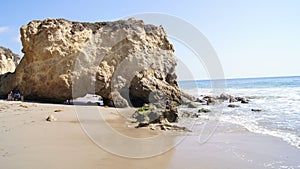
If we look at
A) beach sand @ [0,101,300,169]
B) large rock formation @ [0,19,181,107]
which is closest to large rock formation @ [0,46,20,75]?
large rock formation @ [0,19,181,107]

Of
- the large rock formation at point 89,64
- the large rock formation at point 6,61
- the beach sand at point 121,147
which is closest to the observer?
the beach sand at point 121,147

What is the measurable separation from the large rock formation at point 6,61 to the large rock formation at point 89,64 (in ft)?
31.5

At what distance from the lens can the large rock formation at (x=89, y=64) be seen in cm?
1698

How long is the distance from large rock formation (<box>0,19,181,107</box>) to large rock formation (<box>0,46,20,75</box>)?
9.60m

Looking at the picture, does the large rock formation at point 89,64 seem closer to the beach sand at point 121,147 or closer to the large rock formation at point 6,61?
the beach sand at point 121,147

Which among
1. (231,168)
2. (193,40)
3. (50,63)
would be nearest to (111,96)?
(50,63)

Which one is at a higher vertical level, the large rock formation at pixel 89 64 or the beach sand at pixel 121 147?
the large rock formation at pixel 89 64

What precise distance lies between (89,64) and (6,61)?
17.1 metres

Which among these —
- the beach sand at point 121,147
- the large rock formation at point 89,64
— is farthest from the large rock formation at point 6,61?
the beach sand at point 121,147

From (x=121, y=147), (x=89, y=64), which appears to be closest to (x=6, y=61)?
(x=89, y=64)

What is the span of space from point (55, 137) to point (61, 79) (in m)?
9.81

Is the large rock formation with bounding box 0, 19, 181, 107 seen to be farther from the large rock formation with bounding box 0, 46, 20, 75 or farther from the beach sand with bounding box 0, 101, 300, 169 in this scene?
the large rock formation with bounding box 0, 46, 20, 75

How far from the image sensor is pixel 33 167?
4.87m

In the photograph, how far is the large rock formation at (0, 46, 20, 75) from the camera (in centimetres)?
2758
